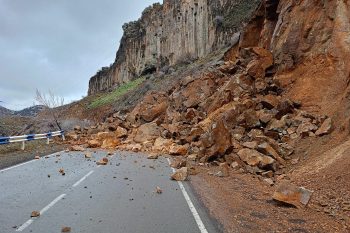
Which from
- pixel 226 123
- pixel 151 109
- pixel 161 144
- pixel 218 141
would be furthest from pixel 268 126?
pixel 151 109

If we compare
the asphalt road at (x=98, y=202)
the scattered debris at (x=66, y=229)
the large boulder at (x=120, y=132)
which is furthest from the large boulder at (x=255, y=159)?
the large boulder at (x=120, y=132)

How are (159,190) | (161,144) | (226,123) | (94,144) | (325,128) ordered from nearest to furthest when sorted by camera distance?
(159,190)
(325,128)
(226,123)
(161,144)
(94,144)

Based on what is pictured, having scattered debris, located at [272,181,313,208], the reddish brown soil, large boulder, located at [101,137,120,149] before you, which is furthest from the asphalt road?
large boulder, located at [101,137,120,149]

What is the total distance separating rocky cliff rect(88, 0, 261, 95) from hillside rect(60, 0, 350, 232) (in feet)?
34.5

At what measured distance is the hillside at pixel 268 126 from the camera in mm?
8844

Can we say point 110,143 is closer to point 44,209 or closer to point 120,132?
point 120,132

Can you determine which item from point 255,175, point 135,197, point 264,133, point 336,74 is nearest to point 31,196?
point 135,197

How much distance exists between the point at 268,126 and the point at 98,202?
10.4 m

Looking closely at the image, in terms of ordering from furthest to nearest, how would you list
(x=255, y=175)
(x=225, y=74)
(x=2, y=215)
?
(x=225, y=74) → (x=255, y=175) → (x=2, y=215)

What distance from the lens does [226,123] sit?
1902 centimetres

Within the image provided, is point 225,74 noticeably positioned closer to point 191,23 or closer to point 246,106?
point 246,106

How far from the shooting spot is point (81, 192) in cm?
999

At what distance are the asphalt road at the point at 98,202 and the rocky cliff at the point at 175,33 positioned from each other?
2556cm

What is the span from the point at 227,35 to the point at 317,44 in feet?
78.4
